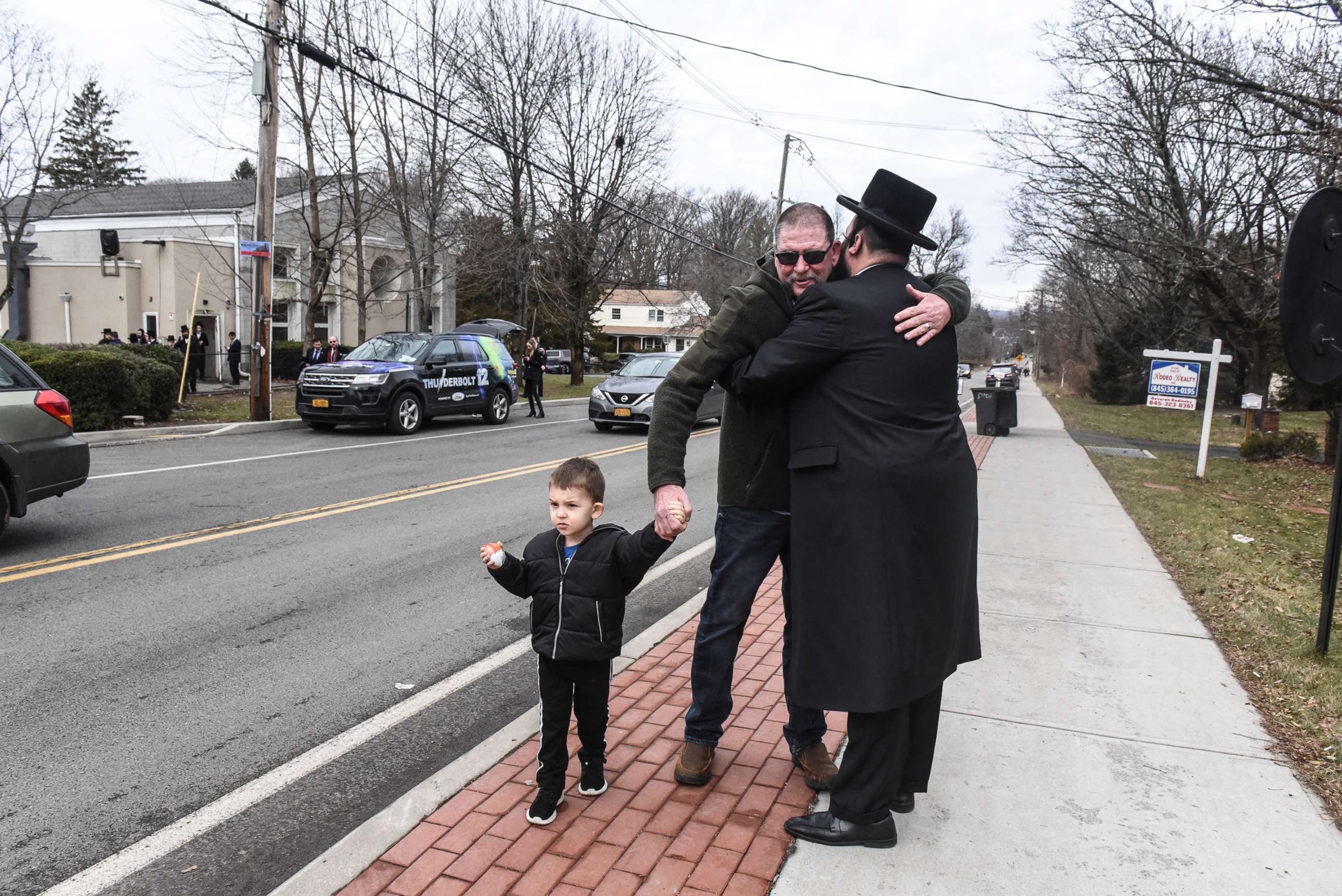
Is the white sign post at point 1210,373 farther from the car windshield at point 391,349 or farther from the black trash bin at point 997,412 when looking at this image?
the car windshield at point 391,349

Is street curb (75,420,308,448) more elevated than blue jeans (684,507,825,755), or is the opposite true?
blue jeans (684,507,825,755)

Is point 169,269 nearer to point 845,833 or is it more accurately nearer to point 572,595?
point 572,595

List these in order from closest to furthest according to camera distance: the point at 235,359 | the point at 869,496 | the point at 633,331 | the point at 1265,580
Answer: the point at 869,496 < the point at 1265,580 < the point at 235,359 < the point at 633,331

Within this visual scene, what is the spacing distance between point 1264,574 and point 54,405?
30.6 ft

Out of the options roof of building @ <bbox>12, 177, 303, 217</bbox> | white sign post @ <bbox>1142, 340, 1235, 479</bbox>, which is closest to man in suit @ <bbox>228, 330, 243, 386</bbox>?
roof of building @ <bbox>12, 177, 303, 217</bbox>

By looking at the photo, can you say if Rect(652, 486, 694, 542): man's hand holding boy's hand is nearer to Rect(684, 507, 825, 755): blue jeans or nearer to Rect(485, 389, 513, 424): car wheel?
Rect(684, 507, 825, 755): blue jeans

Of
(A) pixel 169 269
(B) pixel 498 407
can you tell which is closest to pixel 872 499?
(B) pixel 498 407

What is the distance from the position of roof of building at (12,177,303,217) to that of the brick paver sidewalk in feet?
109

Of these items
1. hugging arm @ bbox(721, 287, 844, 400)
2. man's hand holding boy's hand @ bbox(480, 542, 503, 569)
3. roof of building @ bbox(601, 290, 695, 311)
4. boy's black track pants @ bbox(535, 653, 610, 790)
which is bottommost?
boy's black track pants @ bbox(535, 653, 610, 790)

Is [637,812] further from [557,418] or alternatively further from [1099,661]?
[557,418]

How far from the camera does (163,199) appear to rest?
1439 inches


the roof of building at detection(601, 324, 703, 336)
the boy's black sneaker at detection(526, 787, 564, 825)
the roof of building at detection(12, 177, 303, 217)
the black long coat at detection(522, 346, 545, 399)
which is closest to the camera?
the boy's black sneaker at detection(526, 787, 564, 825)

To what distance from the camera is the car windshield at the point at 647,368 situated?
62.5 feet

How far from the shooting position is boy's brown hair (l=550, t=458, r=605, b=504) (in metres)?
3.03
